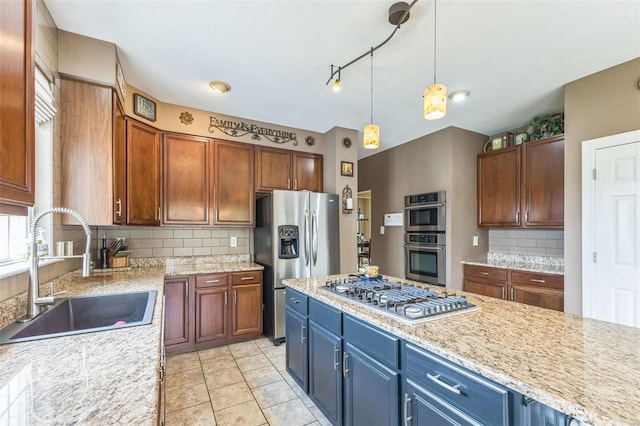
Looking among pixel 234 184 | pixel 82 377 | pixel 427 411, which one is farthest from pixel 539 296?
pixel 82 377

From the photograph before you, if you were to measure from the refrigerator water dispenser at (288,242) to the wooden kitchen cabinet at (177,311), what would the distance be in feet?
3.27

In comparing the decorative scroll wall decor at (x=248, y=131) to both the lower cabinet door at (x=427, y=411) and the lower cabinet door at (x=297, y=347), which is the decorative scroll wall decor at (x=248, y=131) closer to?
the lower cabinet door at (x=297, y=347)

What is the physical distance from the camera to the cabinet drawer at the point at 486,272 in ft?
10.8

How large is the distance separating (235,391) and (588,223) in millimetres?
3282

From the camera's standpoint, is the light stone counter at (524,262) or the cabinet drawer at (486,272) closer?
the light stone counter at (524,262)

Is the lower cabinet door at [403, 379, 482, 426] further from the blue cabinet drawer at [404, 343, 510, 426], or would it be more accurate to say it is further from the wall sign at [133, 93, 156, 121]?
the wall sign at [133, 93, 156, 121]

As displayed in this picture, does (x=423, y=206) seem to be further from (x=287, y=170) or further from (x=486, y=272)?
(x=287, y=170)

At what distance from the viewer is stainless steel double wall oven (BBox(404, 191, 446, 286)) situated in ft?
12.2

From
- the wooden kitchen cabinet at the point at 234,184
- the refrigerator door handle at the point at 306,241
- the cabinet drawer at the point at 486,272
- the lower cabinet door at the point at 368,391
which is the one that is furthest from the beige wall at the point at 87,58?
the cabinet drawer at the point at 486,272

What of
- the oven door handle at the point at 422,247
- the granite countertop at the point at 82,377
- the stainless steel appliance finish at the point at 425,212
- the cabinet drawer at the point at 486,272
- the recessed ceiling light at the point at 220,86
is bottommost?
the cabinet drawer at the point at 486,272

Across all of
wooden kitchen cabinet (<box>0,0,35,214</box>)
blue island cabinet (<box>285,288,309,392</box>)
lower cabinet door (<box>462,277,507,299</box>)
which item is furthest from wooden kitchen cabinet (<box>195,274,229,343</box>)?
lower cabinet door (<box>462,277,507,299</box>)

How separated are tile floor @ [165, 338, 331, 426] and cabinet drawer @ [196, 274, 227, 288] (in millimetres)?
688

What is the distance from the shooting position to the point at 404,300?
1.54m

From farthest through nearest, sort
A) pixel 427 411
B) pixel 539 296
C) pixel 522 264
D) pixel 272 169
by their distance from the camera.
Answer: pixel 272 169, pixel 522 264, pixel 539 296, pixel 427 411
